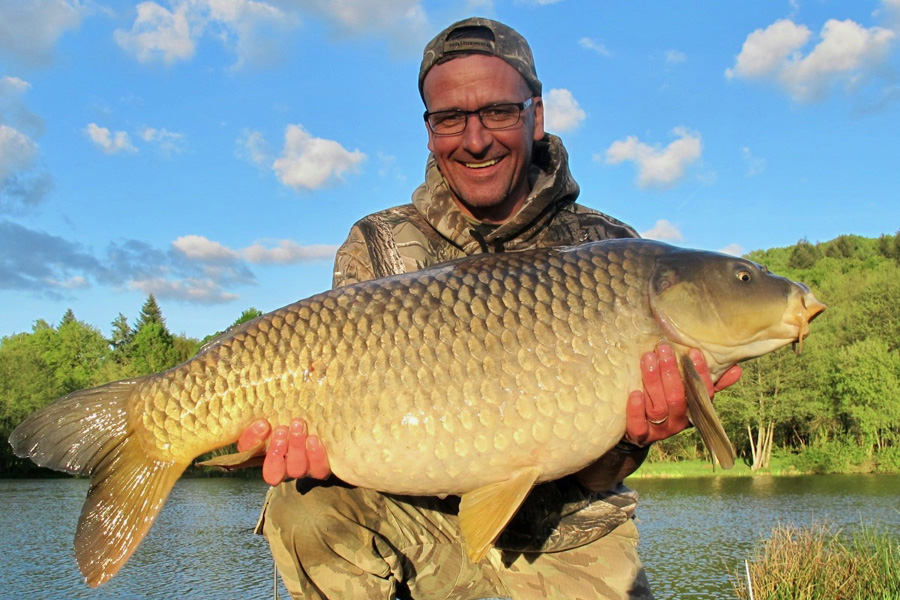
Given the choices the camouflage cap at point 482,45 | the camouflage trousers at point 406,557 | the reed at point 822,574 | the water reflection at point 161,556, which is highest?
the camouflage cap at point 482,45

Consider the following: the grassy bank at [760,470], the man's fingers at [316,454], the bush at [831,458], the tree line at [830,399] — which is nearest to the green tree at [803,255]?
the tree line at [830,399]

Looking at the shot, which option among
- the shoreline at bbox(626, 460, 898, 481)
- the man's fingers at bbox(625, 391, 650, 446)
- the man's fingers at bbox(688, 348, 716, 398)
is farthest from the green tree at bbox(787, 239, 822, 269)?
the man's fingers at bbox(625, 391, 650, 446)

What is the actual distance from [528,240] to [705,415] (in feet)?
3.63

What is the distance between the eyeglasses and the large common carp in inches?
29.8

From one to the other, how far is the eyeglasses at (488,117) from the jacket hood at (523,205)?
254 millimetres

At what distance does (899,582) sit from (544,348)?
278 inches

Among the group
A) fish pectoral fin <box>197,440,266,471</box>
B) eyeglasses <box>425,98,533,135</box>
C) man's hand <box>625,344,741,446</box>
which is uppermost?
eyeglasses <box>425,98,533,135</box>

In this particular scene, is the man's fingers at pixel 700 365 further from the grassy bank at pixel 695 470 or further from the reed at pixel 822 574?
the grassy bank at pixel 695 470

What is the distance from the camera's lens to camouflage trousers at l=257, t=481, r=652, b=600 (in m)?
2.35

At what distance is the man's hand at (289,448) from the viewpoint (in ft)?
6.72

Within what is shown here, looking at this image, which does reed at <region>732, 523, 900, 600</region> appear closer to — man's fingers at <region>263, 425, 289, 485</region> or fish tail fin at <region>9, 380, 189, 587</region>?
man's fingers at <region>263, 425, 289, 485</region>

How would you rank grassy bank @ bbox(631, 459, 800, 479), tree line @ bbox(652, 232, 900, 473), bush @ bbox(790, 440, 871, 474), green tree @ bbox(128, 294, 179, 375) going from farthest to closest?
1. green tree @ bbox(128, 294, 179, 375)
2. grassy bank @ bbox(631, 459, 800, 479)
3. tree line @ bbox(652, 232, 900, 473)
4. bush @ bbox(790, 440, 871, 474)

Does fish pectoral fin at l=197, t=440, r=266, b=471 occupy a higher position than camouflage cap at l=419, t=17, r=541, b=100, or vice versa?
camouflage cap at l=419, t=17, r=541, b=100

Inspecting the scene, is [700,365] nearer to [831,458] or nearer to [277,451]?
[277,451]
